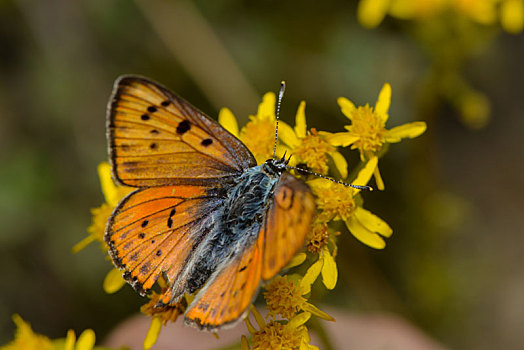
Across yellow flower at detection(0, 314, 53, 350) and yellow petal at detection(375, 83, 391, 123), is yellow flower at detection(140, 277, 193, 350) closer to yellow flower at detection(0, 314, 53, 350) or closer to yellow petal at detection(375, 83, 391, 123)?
yellow flower at detection(0, 314, 53, 350)

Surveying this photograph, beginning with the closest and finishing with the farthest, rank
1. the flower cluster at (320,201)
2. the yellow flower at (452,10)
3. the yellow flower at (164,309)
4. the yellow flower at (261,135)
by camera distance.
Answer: the flower cluster at (320,201), the yellow flower at (164,309), the yellow flower at (261,135), the yellow flower at (452,10)

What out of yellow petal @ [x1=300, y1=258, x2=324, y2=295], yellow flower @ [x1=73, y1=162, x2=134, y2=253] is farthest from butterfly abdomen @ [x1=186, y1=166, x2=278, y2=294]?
yellow flower @ [x1=73, y1=162, x2=134, y2=253]

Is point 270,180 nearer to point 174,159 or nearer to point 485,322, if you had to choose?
point 174,159

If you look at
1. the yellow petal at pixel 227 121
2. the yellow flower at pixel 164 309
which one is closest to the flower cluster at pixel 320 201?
the yellow petal at pixel 227 121

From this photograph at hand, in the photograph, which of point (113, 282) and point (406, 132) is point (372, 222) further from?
point (113, 282)

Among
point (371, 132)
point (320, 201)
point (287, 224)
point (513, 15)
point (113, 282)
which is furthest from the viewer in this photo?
point (513, 15)

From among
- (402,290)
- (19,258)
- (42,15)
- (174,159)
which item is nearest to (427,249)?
(402,290)

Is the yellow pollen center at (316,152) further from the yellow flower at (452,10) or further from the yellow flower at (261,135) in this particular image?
the yellow flower at (452,10)

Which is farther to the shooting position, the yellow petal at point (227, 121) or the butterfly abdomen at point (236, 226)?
the yellow petal at point (227, 121)

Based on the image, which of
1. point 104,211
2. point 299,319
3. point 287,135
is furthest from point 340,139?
point 104,211
